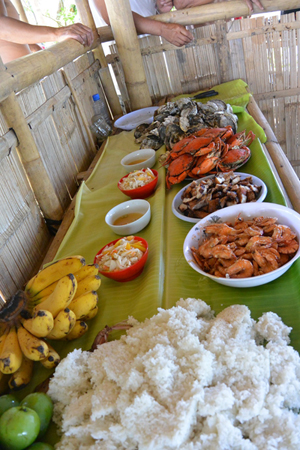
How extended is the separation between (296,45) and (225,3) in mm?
868

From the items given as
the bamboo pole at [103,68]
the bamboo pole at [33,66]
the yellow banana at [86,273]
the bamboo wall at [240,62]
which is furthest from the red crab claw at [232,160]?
the bamboo pole at [103,68]

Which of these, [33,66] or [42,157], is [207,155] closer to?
[42,157]

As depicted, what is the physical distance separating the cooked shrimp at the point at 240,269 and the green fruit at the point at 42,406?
750 millimetres

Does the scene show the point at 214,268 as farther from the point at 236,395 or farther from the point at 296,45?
the point at 296,45

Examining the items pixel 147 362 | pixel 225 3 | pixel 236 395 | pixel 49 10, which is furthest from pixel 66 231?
pixel 49 10

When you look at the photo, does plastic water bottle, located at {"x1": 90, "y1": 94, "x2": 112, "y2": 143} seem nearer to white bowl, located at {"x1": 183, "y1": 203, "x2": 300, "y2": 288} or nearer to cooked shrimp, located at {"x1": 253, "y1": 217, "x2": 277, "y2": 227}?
white bowl, located at {"x1": 183, "y1": 203, "x2": 300, "y2": 288}

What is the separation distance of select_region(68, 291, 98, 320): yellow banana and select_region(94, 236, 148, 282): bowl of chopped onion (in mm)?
215

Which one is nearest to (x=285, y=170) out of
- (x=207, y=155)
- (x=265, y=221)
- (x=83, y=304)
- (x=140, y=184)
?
(x=207, y=155)

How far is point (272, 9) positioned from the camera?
11.4 ft

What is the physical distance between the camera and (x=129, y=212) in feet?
6.79

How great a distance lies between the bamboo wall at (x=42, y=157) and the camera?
192cm

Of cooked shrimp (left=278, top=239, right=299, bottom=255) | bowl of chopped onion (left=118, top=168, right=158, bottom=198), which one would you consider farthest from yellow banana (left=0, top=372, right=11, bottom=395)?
bowl of chopped onion (left=118, top=168, right=158, bottom=198)

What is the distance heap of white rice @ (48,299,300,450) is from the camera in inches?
32.1

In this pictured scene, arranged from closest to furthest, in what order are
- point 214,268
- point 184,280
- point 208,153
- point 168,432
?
point 168,432 < point 214,268 < point 184,280 < point 208,153
